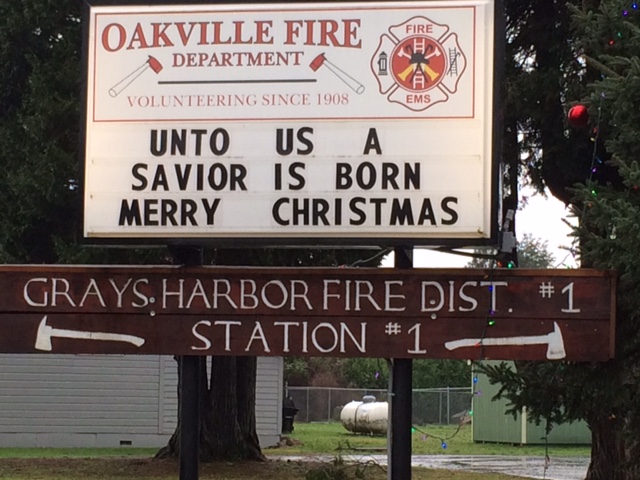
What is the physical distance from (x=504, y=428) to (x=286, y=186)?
2305 cm

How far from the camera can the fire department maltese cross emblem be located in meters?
8.45

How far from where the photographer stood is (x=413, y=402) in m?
37.9

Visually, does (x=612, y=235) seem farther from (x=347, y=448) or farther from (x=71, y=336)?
(x=347, y=448)

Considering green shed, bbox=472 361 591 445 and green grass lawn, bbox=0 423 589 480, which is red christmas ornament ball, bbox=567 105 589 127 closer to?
green grass lawn, bbox=0 423 589 480

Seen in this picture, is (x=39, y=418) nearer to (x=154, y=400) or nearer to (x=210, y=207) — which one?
(x=154, y=400)

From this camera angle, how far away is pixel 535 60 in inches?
643

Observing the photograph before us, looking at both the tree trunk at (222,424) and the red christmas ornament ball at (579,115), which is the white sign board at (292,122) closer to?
the red christmas ornament ball at (579,115)

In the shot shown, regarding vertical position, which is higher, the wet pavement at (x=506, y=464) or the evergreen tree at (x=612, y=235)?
the evergreen tree at (x=612, y=235)

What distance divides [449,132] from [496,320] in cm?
146

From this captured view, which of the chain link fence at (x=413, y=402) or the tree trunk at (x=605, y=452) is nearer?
the tree trunk at (x=605, y=452)

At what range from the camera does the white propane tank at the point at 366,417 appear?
102 feet

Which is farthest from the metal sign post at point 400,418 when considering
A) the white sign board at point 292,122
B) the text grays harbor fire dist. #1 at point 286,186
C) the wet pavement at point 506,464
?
the wet pavement at point 506,464

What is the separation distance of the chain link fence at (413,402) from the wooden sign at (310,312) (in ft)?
92.9

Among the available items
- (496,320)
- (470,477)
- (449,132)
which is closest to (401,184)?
(449,132)
